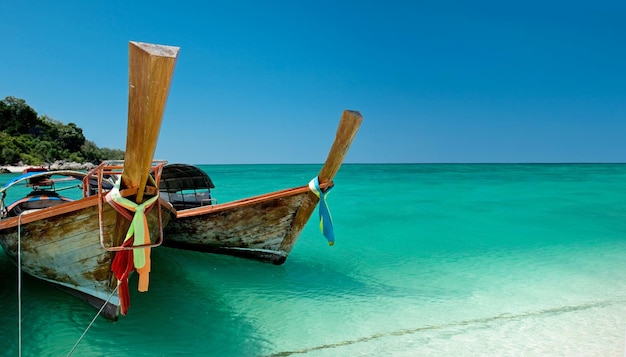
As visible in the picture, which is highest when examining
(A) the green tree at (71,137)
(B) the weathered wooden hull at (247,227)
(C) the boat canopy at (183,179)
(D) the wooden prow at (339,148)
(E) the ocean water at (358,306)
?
(A) the green tree at (71,137)

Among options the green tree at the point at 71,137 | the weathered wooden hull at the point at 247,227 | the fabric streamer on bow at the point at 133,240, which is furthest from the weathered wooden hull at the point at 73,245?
the green tree at the point at 71,137

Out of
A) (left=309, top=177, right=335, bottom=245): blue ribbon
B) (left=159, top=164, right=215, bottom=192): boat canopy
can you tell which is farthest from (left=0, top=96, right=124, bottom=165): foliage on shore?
(left=309, top=177, right=335, bottom=245): blue ribbon

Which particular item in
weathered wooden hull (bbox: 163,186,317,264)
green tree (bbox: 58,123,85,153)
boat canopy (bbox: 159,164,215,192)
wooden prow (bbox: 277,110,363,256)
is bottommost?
weathered wooden hull (bbox: 163,186,317,264)

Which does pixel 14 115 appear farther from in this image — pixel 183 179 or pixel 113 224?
pixel 113 224

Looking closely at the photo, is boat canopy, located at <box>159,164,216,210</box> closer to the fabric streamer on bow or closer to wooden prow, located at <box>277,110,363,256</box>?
wooden prow, located at <box>277,110,363,256</box>

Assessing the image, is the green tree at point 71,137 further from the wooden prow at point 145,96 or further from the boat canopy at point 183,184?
the wooden prow at point 145,96

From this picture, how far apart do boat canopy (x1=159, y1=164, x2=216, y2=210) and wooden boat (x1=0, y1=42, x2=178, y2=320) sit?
3.57m

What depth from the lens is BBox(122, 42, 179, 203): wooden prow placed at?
258cm

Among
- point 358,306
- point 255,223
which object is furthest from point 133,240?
point 358,306

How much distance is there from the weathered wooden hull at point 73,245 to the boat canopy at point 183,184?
3845mm

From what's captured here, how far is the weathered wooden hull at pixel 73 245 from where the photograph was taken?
3.91 metres

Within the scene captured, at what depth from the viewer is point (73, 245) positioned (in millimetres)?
4180

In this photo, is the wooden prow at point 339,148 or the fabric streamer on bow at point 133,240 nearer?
the fabric streamer on bow at point 133,240

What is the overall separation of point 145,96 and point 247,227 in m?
3.93
